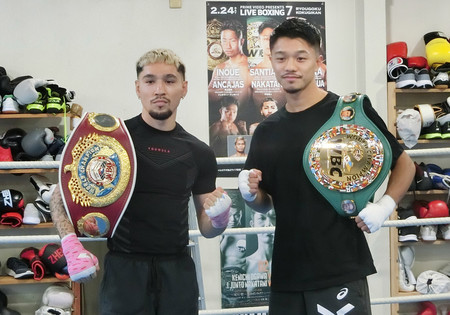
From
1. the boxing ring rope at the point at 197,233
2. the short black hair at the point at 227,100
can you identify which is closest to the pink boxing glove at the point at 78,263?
the boxing ring rope at the point at 197,233

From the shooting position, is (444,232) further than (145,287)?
Yes

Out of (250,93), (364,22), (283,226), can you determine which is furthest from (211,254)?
(283,226)

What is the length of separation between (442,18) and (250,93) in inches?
70.7

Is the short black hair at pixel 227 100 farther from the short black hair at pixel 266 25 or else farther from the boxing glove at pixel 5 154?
the boxing glove at pixel 5 154

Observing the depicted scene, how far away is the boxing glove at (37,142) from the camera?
12.9 feet

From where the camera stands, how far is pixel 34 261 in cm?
398

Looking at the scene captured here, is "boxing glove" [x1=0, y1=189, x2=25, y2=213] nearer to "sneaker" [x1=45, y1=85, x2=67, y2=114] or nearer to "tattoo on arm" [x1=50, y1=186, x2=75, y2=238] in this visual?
"sneaker" [x1=45, y1=85, x2=67, y2=114]

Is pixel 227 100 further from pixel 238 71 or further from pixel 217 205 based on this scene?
pixel 217 205

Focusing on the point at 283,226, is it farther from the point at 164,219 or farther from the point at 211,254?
the point at 211,254

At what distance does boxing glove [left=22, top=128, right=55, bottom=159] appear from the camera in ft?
12.9

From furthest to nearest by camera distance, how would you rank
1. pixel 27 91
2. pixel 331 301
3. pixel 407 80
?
pixel 407 80
pixel 27 91
pixel 331 301

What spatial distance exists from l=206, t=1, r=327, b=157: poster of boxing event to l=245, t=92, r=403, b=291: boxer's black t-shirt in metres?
2.57

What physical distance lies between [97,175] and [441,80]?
3.37 metres

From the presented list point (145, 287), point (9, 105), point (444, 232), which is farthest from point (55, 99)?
point (444, 232)
